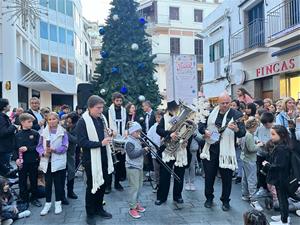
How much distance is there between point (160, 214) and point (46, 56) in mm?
27817

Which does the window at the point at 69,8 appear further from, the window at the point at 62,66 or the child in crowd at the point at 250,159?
the child in crowd at the point at 250,159

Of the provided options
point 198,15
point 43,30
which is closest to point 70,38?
point 43,30

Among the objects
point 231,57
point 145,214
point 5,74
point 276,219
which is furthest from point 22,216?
Answer: point 5,74

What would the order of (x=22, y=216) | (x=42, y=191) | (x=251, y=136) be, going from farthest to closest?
(x=42, y=191), (x=251, y=136), (x=22, y=216)

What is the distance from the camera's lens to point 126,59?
11.0 m

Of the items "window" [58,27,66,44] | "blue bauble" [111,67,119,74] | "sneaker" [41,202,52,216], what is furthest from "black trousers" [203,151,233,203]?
"window" [58,27,66,44]

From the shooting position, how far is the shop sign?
13.0 m

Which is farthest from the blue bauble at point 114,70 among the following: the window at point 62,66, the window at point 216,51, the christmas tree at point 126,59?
the window at point 62,66

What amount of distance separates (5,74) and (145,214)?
56.8 feet

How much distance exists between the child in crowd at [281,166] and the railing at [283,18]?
26.1ft

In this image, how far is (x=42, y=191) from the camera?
6.92 meters

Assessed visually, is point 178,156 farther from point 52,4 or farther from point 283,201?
point 52,4

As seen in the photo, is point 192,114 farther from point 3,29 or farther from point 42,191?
point 3,29

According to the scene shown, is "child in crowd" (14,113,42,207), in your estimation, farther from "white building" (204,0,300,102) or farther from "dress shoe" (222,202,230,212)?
"white building" (204,0,300,102)
